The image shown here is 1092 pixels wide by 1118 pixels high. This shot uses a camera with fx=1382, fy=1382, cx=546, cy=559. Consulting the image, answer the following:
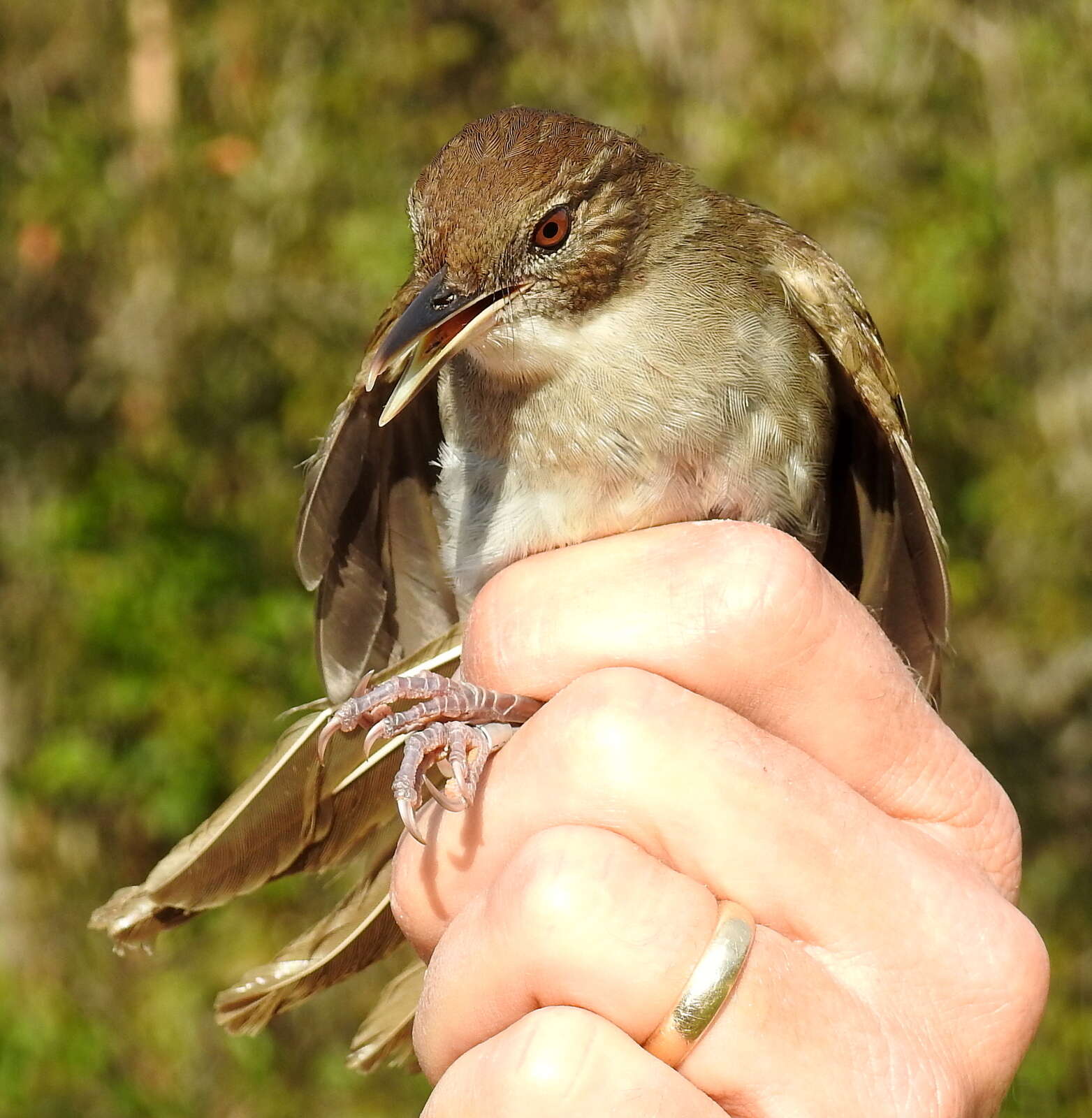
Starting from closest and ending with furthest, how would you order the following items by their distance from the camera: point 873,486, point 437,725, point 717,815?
point 717,815
point 437,725
point 873,486

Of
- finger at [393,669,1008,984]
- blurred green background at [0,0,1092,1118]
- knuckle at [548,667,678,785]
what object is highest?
knuckle at [548,667,678,785]

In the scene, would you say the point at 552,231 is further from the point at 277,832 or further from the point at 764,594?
the point at 277,832

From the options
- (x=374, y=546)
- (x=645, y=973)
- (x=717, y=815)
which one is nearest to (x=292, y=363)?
(x=374, y=546)

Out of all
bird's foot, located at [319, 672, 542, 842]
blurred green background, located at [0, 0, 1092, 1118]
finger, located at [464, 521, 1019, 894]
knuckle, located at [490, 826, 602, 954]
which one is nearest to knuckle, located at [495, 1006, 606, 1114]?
knuckle, located at [490, 826, 602, 954]

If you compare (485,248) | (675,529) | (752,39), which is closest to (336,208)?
(752,39)

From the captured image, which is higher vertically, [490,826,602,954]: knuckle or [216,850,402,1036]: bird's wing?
[490,826,602,954]: knuckle

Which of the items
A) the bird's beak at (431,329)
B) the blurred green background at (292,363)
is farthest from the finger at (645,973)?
the blurred green background at (292,363)

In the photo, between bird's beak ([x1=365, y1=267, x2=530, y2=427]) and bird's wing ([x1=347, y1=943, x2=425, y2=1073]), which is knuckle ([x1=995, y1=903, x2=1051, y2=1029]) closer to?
bird's wing ([x1=347, y1=943, x2=425, y2=1073])
